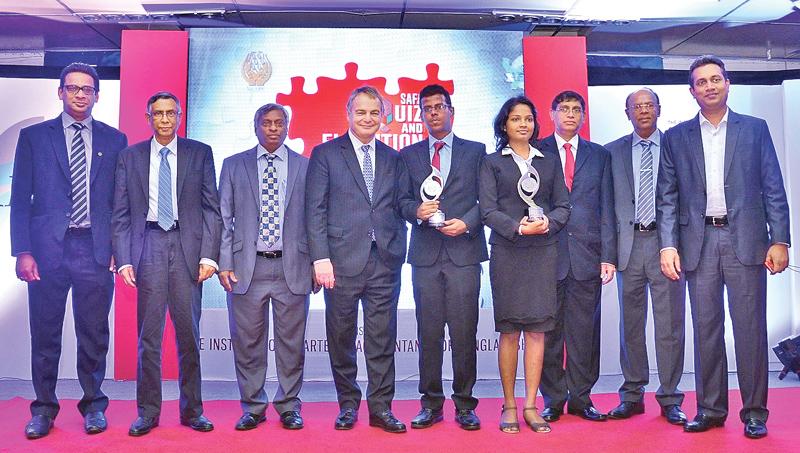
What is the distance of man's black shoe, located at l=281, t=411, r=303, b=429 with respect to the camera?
3.92 metres

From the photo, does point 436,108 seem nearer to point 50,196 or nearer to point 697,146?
point 697,146

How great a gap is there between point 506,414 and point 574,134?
1652mm

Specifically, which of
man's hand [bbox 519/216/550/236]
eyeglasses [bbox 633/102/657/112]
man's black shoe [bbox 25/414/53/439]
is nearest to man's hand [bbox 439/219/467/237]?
man's hand [bbox 519/216/550/236]

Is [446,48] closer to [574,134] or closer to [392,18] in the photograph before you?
[392,18]

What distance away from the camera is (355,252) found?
12.8ft

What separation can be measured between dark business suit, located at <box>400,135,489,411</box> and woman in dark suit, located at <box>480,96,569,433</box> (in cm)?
14

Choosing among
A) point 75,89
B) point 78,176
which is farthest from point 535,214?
point 75,89

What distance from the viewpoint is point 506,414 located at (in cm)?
384

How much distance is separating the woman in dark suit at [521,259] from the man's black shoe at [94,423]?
6.91 ft

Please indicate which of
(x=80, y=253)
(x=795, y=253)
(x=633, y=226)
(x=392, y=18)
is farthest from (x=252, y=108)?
(x=795, y=253)

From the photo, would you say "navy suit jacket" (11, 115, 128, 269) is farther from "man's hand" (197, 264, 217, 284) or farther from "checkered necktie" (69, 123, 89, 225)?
"man's hand" (197, 264, 217, 284)

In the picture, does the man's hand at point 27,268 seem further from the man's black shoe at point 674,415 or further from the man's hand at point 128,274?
the man's black shoe at point 674,415

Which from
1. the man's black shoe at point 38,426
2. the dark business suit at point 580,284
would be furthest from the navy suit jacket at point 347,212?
the man's black shoe at point 38,426

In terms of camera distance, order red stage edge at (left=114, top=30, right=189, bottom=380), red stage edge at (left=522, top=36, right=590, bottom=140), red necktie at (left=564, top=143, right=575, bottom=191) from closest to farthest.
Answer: red necktie at (left=564, top=143, right=575, bottom=191), red stage edge at (left=114, top=30, right=189, bottom=380), red stage edge at (left=522, top=36, right=590, bottom=140)
